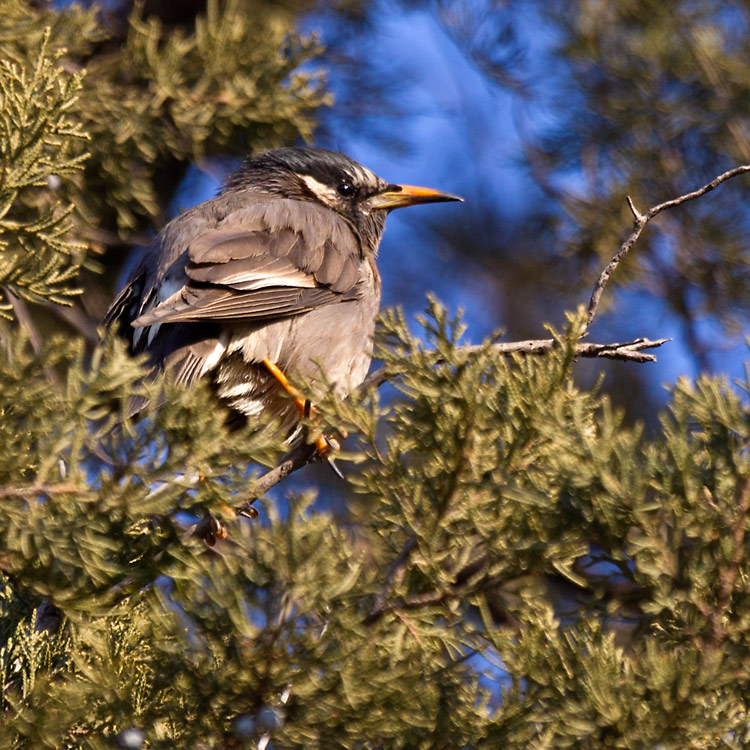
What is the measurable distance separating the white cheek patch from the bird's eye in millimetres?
26

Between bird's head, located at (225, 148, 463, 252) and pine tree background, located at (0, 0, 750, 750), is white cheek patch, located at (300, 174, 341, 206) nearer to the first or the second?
bird's head, located at (225, 148, 463, 252)

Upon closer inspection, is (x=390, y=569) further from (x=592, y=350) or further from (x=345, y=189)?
(x=345, y=189)

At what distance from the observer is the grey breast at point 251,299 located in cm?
424

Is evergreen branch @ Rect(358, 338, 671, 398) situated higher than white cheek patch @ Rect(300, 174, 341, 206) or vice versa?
evergreen branch @ Rect(358, 338, 671, 398)

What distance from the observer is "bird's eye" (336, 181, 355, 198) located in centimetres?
572

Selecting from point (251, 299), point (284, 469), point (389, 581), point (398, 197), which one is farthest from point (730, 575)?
point (398, 197)

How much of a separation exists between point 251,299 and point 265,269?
25 centimetres

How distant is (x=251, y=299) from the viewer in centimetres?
436

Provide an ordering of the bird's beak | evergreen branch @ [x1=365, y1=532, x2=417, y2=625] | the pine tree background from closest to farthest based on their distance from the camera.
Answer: the pine tree background
evergreen branch @ [x1=365, y1=532, x2=417, y2=625]
the bird's beak

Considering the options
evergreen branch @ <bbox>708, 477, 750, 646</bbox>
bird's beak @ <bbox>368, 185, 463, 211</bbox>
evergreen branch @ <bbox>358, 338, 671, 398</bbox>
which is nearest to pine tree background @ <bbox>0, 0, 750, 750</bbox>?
evergreen branch @ <bbox>708, 477, 750, 646</bbox>

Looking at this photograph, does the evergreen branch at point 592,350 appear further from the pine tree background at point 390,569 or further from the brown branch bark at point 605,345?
the pine tree background at point 390,569

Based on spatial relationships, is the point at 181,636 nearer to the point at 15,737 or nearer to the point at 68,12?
the point at 15,737

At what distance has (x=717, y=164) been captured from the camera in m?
6.56

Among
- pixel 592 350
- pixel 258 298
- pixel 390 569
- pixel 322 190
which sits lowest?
pixel 322 190
